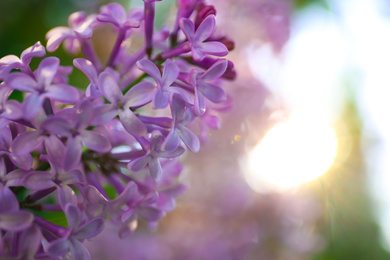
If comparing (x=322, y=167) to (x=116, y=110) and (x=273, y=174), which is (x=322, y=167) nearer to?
(x=273, y=174)

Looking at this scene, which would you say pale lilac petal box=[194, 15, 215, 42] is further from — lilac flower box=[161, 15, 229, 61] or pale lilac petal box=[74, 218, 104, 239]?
pale lilac petal box=[74, 218, 104, 239]

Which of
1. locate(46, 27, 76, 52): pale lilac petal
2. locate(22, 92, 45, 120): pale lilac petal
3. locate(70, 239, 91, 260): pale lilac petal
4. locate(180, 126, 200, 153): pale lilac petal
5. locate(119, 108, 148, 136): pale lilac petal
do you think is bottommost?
locate(70, 239, 91, 260): pale lilac petal

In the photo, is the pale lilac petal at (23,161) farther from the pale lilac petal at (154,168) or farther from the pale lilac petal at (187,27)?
the pale lilac petal at (187,27)

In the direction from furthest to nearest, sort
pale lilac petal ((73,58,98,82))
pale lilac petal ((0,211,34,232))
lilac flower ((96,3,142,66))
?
lilac flower ((96,3,142,66)) < pale lilac petal ((73,58,98,82)) < pale lilac petal ((0,211,34,232))

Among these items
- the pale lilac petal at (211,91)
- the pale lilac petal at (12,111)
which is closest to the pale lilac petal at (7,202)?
the pale lilac petal at (12,111)

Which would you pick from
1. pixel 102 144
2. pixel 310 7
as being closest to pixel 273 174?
pixel 310 7

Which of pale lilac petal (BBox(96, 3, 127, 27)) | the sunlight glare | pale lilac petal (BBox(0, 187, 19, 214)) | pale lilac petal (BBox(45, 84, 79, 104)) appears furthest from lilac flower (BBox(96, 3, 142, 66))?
the sunlight glare
